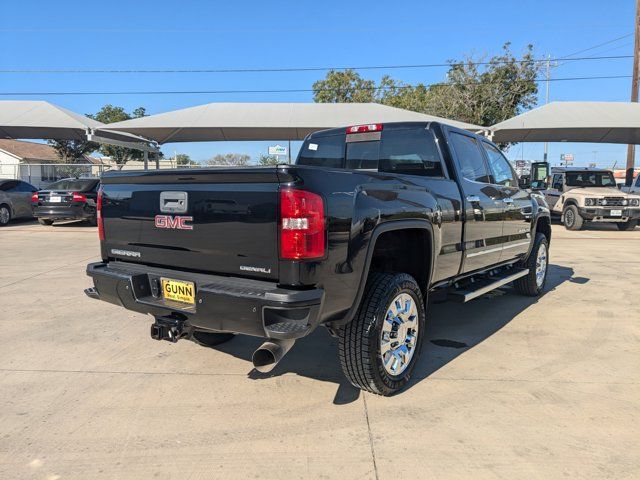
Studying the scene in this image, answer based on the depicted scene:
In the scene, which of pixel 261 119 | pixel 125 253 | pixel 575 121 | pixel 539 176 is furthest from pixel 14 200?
pixel 575 121

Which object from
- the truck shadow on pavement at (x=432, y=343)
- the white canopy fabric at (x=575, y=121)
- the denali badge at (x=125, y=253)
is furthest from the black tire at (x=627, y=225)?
the denali badge at (x=125, y=253)

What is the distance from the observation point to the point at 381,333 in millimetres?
3191

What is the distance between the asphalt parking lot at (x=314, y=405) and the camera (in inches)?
103

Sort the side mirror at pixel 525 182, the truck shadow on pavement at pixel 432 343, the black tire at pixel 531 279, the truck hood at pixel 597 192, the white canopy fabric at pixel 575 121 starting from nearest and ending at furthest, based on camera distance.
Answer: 1. the truck shadow on pavement at pixel 432 343
2. the side mirror at pixel 525 182
3. the black tire at pixel 531 279
4. the truck hood at pixel 597 192
5. the white canopy fabric at pixel 575 121

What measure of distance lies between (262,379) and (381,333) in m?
1.09

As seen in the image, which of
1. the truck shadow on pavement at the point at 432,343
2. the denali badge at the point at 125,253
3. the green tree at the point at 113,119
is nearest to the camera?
the denali badge at the point at 125,253

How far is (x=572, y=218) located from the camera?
598 inches

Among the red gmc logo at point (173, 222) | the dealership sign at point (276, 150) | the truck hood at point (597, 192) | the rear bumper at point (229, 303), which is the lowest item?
the rear bumper at point (229, 303)

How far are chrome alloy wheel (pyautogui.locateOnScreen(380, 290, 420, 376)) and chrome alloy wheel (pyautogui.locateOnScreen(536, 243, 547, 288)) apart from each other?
3418 millimetres

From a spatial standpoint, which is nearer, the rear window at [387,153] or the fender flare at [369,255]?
the fender flare at [369,255]

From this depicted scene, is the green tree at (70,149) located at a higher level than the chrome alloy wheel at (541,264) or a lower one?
higher

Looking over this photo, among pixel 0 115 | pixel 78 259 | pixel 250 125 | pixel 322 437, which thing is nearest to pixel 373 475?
pixel 322 437

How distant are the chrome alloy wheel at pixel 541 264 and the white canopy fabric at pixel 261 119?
1187 centimetres

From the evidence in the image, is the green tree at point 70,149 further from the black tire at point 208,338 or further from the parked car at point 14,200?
the black tire at point 208,338
